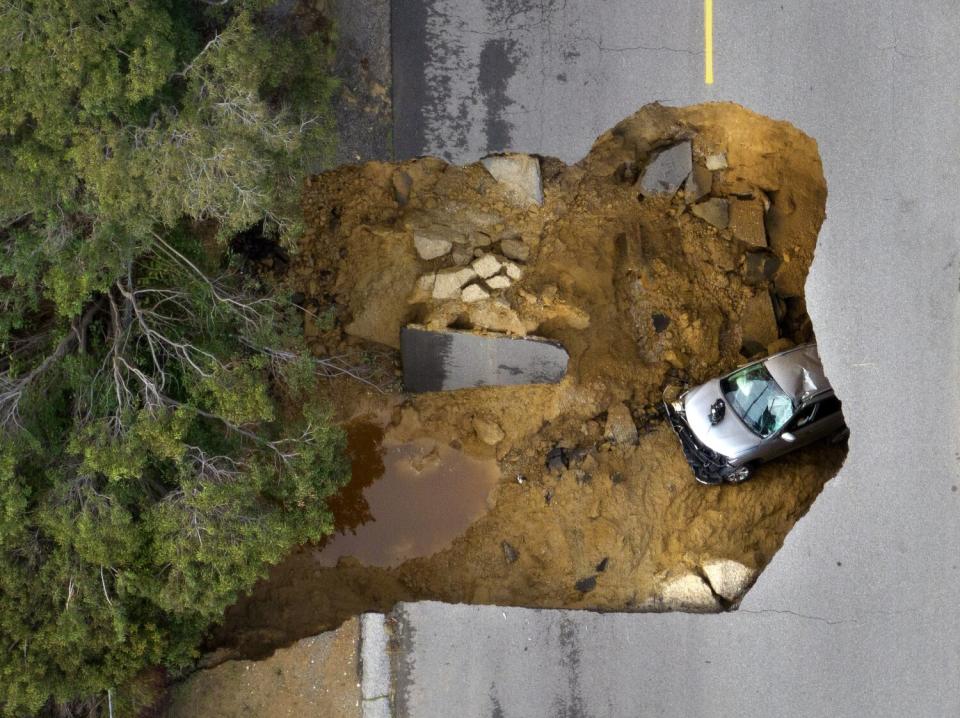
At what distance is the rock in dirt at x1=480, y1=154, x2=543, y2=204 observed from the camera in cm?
870

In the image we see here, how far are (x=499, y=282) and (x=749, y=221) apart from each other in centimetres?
316

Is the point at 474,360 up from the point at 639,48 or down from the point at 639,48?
down

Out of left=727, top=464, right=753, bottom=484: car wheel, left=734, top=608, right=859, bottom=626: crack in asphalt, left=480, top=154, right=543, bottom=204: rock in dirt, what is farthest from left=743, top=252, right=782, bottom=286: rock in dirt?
left=734, top=608, right=859, bottom=626: crack in asphalt

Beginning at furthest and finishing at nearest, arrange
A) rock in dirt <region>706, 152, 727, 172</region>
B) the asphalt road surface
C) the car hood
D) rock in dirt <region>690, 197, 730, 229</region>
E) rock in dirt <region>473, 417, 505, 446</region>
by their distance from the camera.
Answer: rock in dirt <region>473, 417, 505, 446</region>
rock in dirt <region>690, 197, 730, 229</region>
rock in dirt <region>706, 152, 727, 172</region>
the car hood
the asphalt road surface

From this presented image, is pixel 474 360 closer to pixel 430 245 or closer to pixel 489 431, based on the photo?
pixel 489 431

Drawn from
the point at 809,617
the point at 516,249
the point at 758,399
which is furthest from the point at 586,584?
the point at 516,249

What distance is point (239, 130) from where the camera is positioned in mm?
6398

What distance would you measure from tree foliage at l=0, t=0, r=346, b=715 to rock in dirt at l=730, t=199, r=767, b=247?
16.4 feet

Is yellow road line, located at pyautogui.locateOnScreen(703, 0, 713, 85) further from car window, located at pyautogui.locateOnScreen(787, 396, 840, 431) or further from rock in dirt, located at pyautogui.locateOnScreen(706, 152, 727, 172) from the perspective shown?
car window, located at pyautogui.locateOnScreen(787, 396, 840, 431)

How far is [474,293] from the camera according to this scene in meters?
8.97

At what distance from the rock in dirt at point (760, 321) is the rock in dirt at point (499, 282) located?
117 inches

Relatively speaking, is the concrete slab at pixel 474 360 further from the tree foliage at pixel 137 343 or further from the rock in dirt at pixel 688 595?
the rock in dirt at pixel 688 595

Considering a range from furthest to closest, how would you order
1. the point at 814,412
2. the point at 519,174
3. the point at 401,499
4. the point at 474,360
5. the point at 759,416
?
the point at 401,499
the point at 474,360
the point at 519,174
the point at 759,416
the point at 814,412

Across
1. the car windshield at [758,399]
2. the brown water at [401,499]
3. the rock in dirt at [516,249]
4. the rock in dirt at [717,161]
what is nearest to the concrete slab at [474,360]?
the brown water at [401,499]
